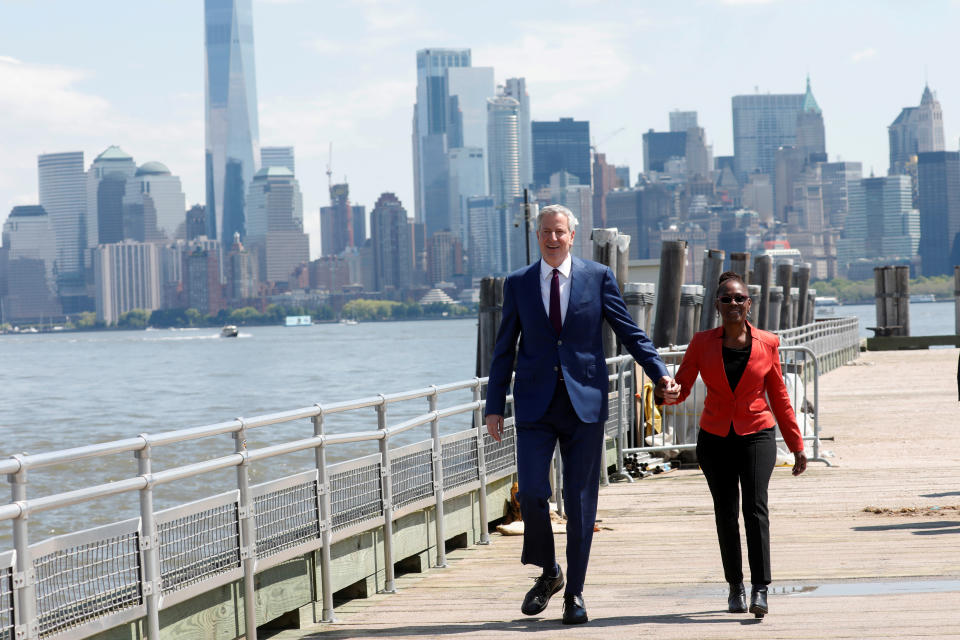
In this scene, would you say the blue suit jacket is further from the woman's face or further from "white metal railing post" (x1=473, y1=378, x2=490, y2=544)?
"white metal railing post" (x1=473, y1=378, x2=490, y2=544)

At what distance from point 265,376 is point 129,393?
14.0 meters

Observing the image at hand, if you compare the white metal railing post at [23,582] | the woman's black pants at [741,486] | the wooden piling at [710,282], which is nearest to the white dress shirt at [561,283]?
the woman's black pants at [741,486]

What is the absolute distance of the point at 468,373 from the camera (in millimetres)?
73438

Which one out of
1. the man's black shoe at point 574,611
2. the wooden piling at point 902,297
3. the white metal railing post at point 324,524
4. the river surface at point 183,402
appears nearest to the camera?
the man's black shoe at point 574,611

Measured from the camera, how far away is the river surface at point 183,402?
23828 mm

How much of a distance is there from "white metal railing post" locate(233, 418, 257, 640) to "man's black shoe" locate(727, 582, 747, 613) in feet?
7.05

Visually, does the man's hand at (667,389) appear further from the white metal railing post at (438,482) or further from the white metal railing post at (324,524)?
the white metal railing post at (438,482)

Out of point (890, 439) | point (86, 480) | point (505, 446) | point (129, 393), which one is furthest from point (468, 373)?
point (505, 446)

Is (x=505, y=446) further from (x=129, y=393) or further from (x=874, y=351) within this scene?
(x=129, y=393)

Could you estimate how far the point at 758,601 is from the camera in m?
6.31

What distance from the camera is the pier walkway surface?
20.8ft

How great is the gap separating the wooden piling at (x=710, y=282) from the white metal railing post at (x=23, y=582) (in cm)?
1775

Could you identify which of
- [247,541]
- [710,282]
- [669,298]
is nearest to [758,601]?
[247,541]

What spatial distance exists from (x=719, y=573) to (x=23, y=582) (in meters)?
4.13
